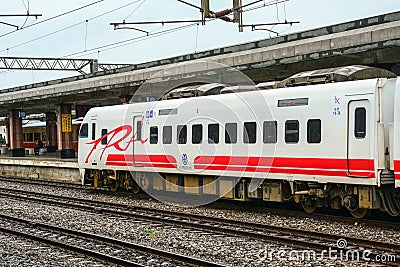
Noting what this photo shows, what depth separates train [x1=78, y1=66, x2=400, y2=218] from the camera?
42.4 ft

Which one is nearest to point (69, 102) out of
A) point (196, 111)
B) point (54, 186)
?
point (54, 186)

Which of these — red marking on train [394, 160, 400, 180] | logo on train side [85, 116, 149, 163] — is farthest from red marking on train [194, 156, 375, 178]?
logo on train side [85, 116, 149, 163]

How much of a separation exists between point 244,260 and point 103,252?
9.19 feet

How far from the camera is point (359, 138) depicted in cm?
1315

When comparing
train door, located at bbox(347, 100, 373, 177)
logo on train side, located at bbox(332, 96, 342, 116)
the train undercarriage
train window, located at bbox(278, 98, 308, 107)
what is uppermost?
train window, located at bbox(278, 98, 308, 107)

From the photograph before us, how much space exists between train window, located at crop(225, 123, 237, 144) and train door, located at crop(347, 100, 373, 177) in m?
3.81

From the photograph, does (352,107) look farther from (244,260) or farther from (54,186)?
(54,186)

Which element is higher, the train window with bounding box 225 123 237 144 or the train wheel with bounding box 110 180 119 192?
the train window with bounding box 225 123 237 144

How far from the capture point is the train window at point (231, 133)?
16.4 meters

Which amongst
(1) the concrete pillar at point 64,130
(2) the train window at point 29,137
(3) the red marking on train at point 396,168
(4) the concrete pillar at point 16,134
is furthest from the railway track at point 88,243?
(2) the train window at point 29,137

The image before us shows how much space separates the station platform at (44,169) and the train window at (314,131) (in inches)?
673

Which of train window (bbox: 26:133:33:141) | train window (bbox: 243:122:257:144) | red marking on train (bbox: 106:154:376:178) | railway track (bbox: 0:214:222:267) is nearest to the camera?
railway track (bbox: 0:214:222:267)

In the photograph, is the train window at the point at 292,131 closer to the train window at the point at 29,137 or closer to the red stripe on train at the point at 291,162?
the red stripe on train at the point at 291,162

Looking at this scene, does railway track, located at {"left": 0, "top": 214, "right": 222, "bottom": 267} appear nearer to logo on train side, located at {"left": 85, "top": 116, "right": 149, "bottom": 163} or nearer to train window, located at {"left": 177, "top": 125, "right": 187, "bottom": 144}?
train window, located at {"left": 177, "top": 125, "right": 187, "bottom": 144}
